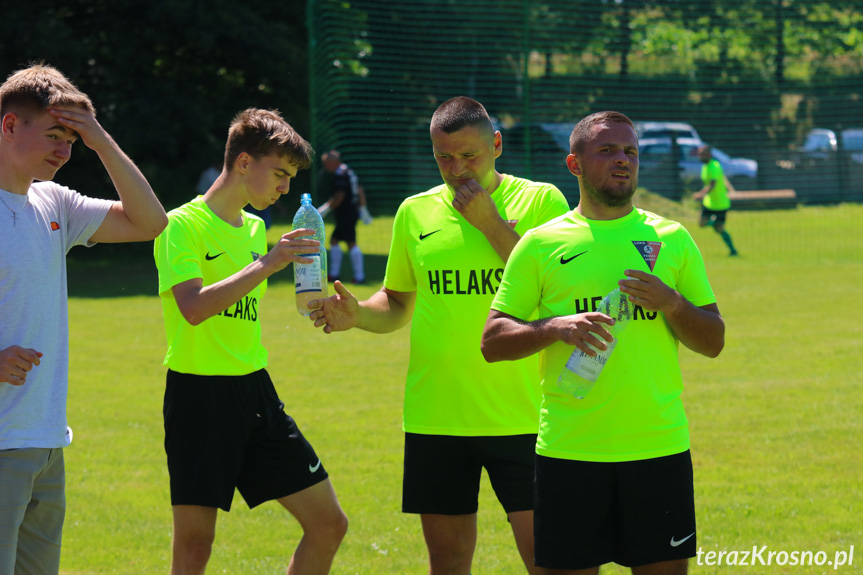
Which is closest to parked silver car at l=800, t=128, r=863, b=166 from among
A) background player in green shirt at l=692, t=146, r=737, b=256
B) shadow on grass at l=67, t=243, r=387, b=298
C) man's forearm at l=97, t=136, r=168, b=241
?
background player in green shirt at l=692, t=146, r=737, b=256

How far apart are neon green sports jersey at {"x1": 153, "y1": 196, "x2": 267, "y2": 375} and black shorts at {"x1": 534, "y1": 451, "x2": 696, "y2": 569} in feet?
5.14

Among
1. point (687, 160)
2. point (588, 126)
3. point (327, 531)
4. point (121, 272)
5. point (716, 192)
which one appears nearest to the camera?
point (588, 126)

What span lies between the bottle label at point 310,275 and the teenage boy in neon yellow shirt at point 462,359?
93 millimetres

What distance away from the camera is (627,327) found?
3479 millimetres

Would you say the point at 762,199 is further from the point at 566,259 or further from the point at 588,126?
the point at 566,259

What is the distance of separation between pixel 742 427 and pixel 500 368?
14.3 ft

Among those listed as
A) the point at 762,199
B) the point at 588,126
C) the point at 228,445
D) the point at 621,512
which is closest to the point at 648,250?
the point at 588,126

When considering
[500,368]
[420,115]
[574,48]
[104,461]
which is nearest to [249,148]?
[500,368]

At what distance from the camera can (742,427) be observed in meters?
7.88

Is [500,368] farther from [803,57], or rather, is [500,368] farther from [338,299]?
[803,57]

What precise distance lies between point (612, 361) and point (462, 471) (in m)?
1.05

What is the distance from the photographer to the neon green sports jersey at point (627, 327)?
345 centimetres

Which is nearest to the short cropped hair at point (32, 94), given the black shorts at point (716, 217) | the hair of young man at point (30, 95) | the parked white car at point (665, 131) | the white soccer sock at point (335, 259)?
the hair of young man at point (30, 95)

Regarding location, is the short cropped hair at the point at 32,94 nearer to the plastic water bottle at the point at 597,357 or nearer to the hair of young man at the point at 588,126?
the hair of young man at the point at 588,126
